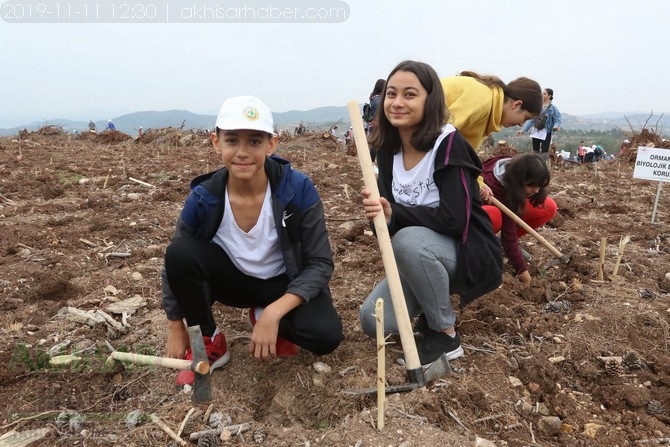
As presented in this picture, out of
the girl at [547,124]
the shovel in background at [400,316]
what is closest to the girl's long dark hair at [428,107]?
the shovel in background at [400,316]

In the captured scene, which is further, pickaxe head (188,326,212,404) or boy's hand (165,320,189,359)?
boy's hand (165,320,189,359)

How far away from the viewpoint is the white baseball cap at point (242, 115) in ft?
6.08

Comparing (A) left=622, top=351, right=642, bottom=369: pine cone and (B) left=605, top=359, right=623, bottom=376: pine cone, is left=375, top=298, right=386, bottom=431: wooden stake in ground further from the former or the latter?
(A) left=622, top=351, right=642, bottom=369: pine cone

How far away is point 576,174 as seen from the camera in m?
8.19

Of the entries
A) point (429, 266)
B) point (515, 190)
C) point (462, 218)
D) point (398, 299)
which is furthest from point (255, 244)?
point (515, 190)

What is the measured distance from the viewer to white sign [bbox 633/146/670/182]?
4594 mm

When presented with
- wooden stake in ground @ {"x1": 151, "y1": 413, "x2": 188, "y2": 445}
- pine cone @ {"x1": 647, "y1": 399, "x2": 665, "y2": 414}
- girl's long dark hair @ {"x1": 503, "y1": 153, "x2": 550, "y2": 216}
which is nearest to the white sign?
girl's long dark hair @ {"x1": 503, "y1": 153, "x2": 550, "y2": 216}

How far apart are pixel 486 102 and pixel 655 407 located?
5.66ft

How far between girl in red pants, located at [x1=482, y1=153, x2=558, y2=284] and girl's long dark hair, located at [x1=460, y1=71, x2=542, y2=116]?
1.10 feet

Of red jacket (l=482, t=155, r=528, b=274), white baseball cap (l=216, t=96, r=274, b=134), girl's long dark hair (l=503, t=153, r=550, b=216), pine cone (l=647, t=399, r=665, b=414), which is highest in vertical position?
white baseball cap (l=216, t=96, r=274, b=134)

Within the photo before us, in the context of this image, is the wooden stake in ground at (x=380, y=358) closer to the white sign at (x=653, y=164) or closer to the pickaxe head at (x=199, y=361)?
the pickaxe head at (x=199, y=361)

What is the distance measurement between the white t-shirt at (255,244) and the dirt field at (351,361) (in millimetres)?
475

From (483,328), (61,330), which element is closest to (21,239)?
(61,330)

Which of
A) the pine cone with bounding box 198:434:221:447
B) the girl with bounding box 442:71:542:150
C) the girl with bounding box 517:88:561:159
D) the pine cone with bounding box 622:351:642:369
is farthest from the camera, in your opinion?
the girl with bounding box 517:88:561:159
